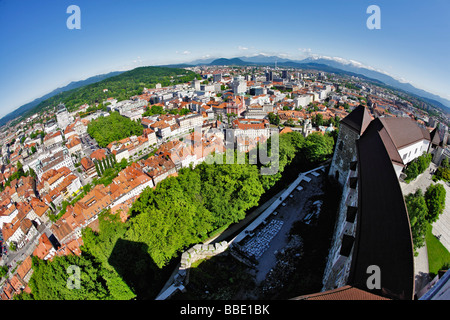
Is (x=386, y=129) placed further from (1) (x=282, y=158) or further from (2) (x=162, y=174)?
(2) (x=162, y=174)

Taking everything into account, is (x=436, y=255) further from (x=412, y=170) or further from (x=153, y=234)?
(x=153, y=234)

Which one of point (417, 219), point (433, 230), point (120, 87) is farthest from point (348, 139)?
point (120, 87)

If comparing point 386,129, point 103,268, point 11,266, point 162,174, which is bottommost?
point 11,266

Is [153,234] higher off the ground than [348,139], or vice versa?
[348,139]

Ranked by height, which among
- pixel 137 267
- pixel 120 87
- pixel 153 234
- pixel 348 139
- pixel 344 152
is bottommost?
pixel 137 267

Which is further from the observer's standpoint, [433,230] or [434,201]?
[433,230]
